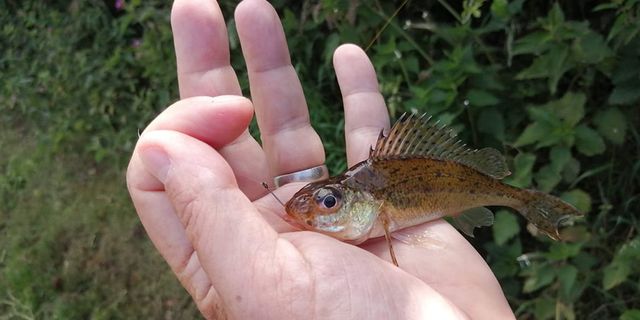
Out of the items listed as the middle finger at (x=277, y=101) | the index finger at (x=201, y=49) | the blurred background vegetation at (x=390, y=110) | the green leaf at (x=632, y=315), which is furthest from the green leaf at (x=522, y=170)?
the index finger at (x=201, y=49)

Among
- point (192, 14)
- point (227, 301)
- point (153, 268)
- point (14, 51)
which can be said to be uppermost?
point (192, 14)

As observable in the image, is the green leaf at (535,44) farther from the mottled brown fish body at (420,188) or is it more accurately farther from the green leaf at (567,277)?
the green leaf at (567,277)

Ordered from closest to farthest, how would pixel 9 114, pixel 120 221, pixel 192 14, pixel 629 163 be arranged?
pixel 192 14, pixel 629 163, pixel 120 221, pixel 9 114

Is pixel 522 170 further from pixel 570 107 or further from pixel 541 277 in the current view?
pixel 541 277

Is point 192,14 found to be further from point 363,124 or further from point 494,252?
point 494,252

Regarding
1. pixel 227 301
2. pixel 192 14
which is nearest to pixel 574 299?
pixel 227 301

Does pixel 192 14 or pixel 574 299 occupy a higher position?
pixel 192 14

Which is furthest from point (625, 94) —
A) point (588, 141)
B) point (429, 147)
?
point (429, 147)
